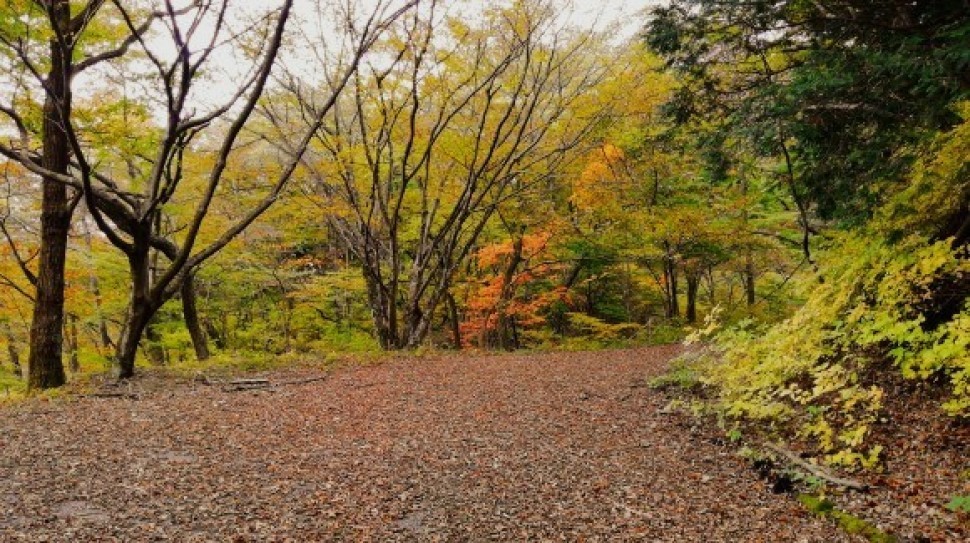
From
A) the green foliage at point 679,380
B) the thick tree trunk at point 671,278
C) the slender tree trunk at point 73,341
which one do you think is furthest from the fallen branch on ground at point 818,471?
the slender tree trunk at point 73,341

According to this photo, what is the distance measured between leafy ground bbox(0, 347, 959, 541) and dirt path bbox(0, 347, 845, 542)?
0.06ft

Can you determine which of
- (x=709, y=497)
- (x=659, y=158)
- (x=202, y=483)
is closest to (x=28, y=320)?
(x=202, y=483)

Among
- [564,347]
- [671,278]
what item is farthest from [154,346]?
[671,278]

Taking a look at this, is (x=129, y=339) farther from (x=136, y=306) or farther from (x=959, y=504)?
(x=959, y=504)

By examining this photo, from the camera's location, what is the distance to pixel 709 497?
13.1 feet

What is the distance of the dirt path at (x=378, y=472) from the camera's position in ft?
11.4

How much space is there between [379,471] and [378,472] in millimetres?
24

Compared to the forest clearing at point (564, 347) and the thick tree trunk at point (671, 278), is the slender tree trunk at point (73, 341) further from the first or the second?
the thick tree trunk at point (671, 278)

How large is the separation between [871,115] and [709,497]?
3.93m

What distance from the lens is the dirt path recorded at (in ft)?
11.4

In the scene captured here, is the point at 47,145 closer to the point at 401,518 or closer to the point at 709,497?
the point at 401,518

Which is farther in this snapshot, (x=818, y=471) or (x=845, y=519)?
(x=818, y=471)

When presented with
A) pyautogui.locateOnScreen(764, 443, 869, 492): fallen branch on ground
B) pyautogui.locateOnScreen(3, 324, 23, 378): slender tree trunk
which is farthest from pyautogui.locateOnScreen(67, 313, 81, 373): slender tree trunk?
pyautogui.locateOnScreen(764, 443, 869, 492): fallen branch on ground

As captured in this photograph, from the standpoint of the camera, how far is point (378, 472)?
4465 millimetres
